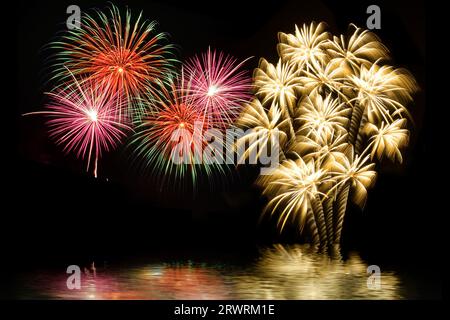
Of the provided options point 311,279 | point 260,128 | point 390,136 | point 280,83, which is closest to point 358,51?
point 280,83

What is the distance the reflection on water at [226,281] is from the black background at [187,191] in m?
10.5

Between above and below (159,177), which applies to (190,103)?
above

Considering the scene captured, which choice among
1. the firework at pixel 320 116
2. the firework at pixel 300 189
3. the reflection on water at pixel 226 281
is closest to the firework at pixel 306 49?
the firework at pixel 320 116

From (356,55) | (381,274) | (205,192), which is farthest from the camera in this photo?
(205,192)

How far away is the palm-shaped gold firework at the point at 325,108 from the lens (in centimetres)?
4553

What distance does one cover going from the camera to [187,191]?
58312 millimetres

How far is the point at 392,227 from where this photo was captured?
54.5 m

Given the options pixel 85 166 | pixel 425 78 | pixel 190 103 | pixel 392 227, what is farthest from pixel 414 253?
pixel 85 166

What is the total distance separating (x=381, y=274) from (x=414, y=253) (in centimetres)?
1100

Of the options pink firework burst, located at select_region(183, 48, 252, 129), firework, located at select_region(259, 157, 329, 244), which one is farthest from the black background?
pink firework burst, located at select_region(183, 48, 252, 129)

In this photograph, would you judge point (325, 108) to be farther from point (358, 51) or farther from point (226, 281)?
point (226, 281)

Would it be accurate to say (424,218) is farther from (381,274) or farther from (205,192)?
(381,274)

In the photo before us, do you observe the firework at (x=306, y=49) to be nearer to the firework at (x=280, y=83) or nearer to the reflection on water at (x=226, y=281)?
the firework at (x=280, y=83)

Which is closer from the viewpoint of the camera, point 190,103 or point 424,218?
point 190,103
